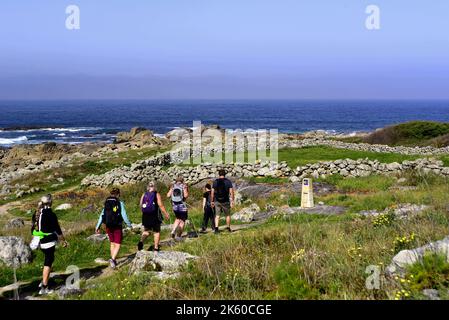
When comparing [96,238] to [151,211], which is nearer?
[151,211]

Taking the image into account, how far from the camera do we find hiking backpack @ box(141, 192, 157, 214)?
11561 millimetres

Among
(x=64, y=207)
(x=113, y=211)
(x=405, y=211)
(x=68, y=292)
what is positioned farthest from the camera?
(x=64, y=207)

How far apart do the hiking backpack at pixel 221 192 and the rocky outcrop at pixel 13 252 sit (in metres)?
5.38

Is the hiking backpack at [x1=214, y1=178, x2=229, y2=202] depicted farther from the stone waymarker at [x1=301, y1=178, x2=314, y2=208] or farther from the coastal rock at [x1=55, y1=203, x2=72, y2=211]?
the coastal rock at [x1=55, y1=203, x2=72, y2=211]

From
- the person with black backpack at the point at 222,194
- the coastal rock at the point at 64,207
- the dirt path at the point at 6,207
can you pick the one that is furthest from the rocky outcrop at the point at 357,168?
the dirt path at the point at 6,207

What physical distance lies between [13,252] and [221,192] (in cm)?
583

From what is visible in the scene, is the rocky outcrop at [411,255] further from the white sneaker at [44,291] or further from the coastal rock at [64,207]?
the coastal rock at [64,207]

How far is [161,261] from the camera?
8.54 m

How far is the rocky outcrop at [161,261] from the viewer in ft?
27.0

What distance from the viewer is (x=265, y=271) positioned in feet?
22.6

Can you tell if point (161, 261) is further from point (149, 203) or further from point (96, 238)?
point (96, 238)

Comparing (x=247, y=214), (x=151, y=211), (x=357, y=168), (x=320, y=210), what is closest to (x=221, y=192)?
(x=151, y=211)
